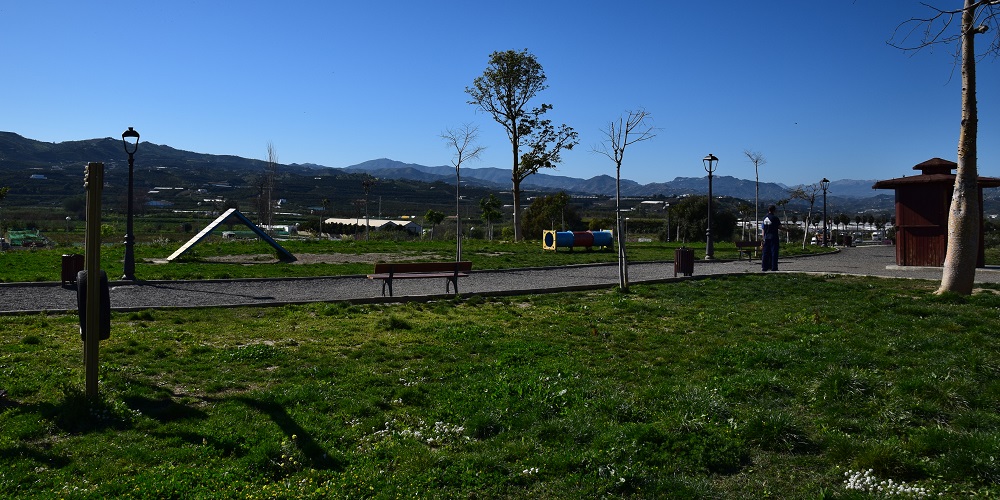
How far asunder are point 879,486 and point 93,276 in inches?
256

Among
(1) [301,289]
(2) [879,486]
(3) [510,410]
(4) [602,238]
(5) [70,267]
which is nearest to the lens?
(2) [879,486]

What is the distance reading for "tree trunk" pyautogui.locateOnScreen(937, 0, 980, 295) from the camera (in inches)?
486

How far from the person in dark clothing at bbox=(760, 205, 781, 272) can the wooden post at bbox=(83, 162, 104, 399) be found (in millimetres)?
16787

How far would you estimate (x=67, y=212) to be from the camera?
91.6 meters

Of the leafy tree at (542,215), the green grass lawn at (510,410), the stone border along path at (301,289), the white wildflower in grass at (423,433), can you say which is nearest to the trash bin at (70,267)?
the stone border along path at (301,289)

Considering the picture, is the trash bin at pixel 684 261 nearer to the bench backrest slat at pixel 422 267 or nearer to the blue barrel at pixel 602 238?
the bench backrest slat at pixel 422 267

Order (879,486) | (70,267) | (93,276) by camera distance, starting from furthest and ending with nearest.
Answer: (70,267) < (93,276) < (879,486)

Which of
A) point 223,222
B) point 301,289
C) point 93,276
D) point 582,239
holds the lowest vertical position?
point 301,289

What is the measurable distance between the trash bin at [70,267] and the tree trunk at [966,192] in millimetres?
17637

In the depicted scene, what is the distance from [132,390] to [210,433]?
1576 mm

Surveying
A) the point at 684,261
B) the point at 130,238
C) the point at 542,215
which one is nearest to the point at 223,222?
the point at 130,238

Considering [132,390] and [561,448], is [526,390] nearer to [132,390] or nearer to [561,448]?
[561,448]

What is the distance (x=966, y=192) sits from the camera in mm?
12367

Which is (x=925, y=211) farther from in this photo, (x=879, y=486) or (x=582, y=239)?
(x=879, y=486)
